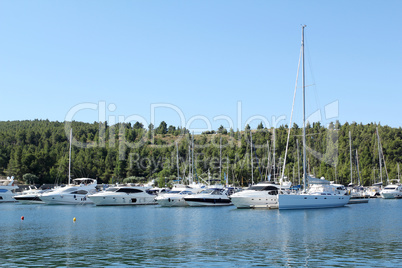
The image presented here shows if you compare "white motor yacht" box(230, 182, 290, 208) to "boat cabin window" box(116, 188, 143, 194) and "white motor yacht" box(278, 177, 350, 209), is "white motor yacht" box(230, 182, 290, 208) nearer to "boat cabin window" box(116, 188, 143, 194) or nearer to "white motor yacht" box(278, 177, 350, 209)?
"white motor yacht" box(278, 177, 350, 209)

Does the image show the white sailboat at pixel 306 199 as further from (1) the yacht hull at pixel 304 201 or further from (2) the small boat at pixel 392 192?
(2) the small boat at pixel 392 192

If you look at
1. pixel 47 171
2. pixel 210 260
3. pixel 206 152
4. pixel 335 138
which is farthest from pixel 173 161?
pixel 210 260

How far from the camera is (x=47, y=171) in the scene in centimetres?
15488

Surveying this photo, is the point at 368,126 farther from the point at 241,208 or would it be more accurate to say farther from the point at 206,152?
the point at 241,208

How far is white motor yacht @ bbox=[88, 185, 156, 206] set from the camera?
248 ft

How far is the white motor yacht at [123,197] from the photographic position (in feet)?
248

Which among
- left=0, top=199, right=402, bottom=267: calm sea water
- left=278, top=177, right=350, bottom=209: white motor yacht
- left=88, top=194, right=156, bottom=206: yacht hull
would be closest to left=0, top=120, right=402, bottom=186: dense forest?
left=88, top=194, right=156, bottom=206: yacht hull

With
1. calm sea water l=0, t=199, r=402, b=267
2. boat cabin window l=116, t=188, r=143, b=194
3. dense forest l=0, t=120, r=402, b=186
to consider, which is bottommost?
calm sea water l=0, t=199, r=402, b=267

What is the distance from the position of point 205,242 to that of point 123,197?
45.7m

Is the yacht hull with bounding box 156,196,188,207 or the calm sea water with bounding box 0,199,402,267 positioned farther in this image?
the yacht hull with bounding box 156,196,188,207

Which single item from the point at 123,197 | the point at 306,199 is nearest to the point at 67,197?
the point at 123,197

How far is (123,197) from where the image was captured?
7669cm

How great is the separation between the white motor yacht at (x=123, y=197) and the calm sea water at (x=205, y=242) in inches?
970

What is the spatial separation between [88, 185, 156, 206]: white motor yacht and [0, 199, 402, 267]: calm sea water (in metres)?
24.6
